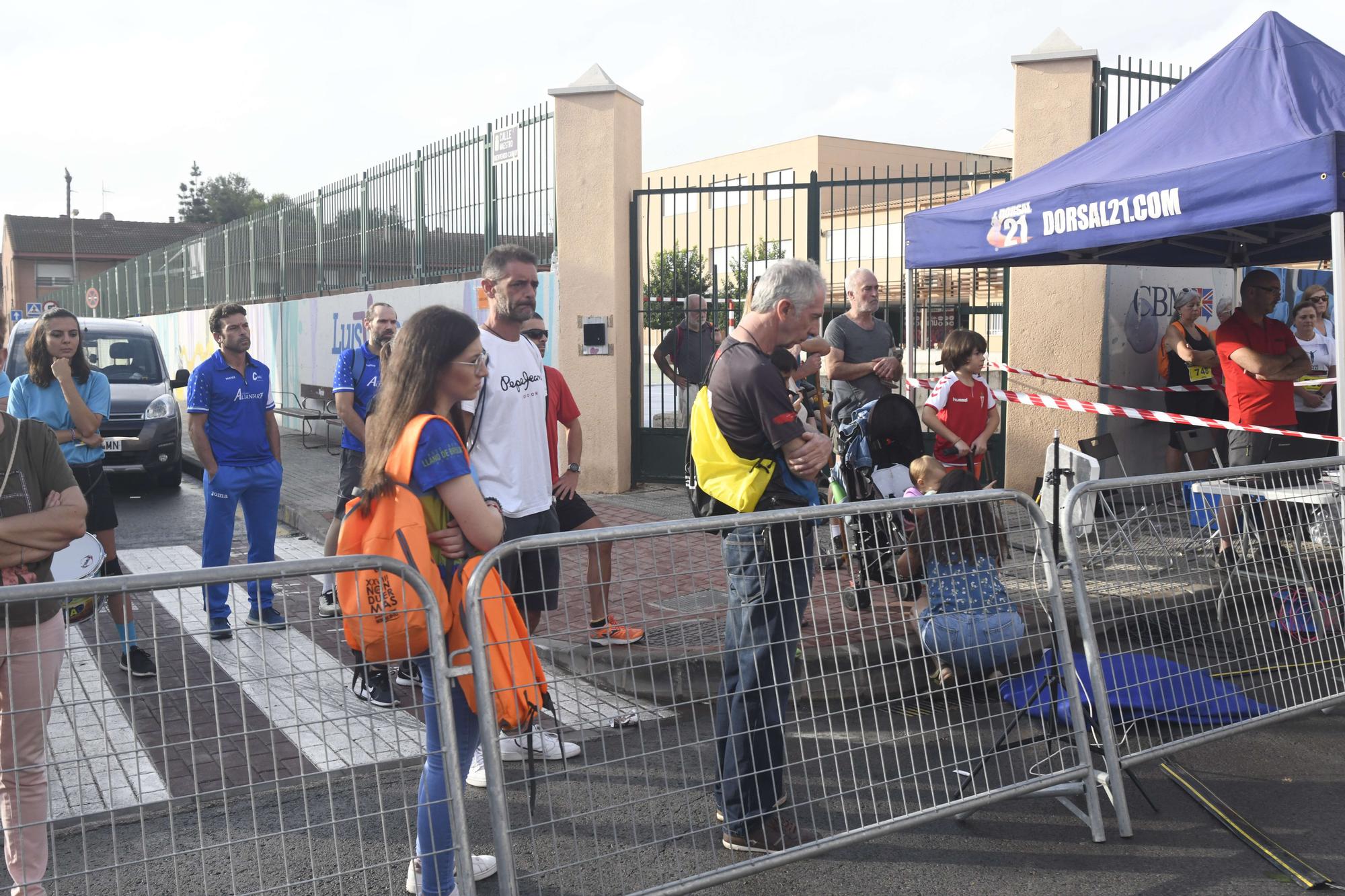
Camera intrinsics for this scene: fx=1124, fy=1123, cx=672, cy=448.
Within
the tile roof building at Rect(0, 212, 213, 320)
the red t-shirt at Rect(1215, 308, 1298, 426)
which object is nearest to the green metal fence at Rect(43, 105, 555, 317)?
the red t-shirt at Rect(1215, 308, 1298, 426)

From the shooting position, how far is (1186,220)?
6.01 m

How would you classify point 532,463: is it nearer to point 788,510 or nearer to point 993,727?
point 788,510

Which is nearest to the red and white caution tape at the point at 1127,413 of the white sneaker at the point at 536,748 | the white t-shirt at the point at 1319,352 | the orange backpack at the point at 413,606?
the white t-shirt at the point at 1319,352

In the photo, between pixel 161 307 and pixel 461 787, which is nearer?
pixel 461 787

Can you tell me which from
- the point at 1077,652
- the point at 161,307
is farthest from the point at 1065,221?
the point at 161,307

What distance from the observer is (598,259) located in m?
11.0

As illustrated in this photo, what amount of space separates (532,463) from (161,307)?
31645 mm

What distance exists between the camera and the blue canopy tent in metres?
5.63

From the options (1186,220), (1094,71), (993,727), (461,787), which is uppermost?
(1094,71)

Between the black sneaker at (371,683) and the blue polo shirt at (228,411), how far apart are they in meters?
3.31

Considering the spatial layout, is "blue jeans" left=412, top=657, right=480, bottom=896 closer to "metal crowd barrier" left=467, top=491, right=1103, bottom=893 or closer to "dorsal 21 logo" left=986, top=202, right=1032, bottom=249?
"metal crowd barrier" left=467, top=491, right=1103, bottom=893

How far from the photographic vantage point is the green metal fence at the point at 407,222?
11.9 m

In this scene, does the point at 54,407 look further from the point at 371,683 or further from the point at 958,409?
the point at 958,409

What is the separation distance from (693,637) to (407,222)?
12414 millimetres
